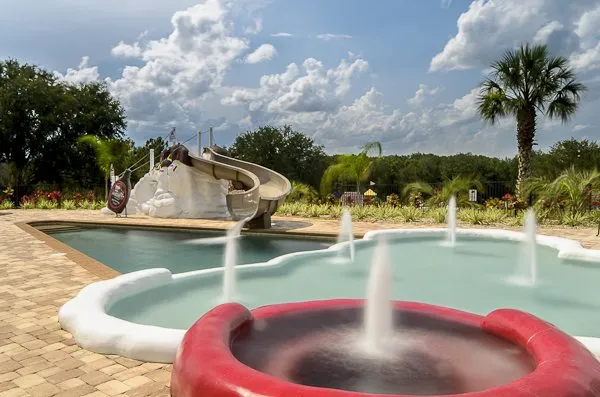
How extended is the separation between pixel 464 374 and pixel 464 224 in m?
12.4

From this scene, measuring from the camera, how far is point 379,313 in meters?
3.48

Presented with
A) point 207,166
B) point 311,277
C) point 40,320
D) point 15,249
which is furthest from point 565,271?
point 207,166

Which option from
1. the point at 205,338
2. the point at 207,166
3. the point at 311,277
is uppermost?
the point at 207,166

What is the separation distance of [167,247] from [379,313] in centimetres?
852

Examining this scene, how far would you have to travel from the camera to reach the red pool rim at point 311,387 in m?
2.04

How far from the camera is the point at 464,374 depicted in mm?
2723

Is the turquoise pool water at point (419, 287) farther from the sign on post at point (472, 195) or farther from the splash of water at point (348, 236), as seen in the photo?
the sign on post at point (472, 195)

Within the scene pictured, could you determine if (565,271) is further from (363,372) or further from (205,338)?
(205,338)

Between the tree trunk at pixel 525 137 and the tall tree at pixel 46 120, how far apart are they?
28693 millimetres

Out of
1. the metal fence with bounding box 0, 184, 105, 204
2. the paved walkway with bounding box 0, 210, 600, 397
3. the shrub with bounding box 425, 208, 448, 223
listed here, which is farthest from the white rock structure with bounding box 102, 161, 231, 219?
the metal fence with bounding box 0, 184, 105, 204

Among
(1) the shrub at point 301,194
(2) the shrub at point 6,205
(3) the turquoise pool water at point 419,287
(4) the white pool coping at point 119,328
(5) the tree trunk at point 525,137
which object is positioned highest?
(5) the tree trunk at point 525,137

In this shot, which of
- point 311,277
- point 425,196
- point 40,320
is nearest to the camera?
point 40,320

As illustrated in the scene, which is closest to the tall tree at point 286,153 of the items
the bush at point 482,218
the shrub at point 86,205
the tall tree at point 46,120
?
the tall tree at point 46,120

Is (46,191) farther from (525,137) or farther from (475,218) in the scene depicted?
(525,137)
